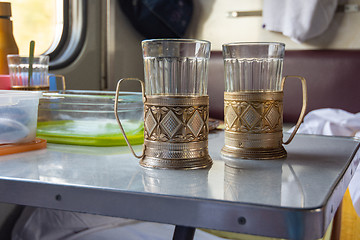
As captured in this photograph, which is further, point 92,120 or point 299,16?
point 299,16

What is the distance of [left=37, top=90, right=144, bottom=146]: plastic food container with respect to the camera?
89 cm

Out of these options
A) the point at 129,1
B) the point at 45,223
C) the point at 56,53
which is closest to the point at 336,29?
the point at 129,1

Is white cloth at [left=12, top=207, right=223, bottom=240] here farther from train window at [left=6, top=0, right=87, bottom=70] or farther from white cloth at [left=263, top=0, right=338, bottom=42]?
white cloth at [left=263, top=0, right=338, bottom=42]

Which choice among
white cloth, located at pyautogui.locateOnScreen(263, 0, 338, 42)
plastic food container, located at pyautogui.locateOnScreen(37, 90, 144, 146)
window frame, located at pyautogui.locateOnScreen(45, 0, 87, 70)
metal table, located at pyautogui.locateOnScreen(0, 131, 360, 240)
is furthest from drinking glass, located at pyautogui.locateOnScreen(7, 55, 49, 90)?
white cloth, located at pyautogui.locateOnScreen(263, 0, 338, 42)

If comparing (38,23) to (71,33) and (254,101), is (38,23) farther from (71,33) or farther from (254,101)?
(254,101)

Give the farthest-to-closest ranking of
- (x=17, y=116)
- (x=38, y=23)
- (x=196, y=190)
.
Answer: (x=38, y=23) < (x=17, y=116) < (x=196, y=190)

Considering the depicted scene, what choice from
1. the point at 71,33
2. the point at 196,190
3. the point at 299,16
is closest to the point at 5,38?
the point at 196,190

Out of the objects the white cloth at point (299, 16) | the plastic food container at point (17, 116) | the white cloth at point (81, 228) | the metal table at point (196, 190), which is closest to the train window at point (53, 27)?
the white cloth at point (299, 16)

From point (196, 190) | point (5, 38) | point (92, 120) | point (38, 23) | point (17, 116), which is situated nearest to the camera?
point (196, 190)

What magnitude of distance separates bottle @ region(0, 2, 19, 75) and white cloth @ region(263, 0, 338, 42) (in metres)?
1.84

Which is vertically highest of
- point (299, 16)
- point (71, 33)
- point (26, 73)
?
point (299, 16)

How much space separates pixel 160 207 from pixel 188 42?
0.91 feet

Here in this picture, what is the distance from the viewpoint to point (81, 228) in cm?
118

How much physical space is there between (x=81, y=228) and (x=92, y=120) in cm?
40
